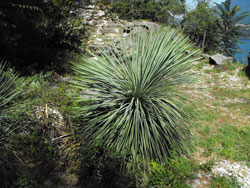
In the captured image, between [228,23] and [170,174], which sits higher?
[228,23]

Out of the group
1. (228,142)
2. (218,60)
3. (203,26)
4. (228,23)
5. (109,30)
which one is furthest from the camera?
(228,23)

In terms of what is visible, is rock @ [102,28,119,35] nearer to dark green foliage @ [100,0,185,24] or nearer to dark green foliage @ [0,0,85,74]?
dark green foliage @ [0,0,85,74]

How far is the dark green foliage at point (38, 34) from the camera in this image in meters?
4.37

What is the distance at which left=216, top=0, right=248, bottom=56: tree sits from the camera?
741 inches

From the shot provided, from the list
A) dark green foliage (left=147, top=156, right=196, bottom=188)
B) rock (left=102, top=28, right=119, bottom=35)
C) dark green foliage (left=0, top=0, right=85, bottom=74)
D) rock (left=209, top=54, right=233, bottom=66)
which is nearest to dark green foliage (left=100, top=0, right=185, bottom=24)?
rock (left=102, top=28, right=119, bottom=35)

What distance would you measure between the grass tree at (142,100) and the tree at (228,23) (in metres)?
18.0

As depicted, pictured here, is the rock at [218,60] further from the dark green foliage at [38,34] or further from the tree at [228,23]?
the tree at [228,23]

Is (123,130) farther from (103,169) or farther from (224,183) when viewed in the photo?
(224,183)

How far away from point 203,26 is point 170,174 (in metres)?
16.9

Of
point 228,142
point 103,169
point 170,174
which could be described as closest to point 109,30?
point 228,142

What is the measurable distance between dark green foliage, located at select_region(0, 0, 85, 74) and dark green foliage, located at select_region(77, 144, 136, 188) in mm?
2931

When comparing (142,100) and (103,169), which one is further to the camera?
(142,100)

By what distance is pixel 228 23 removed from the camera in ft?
63.0

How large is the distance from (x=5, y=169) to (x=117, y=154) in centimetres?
136
